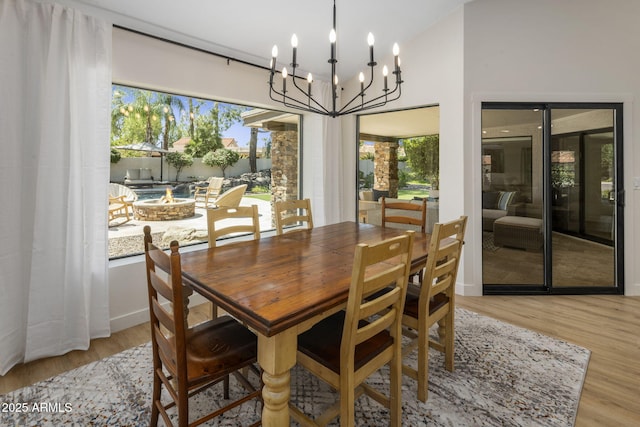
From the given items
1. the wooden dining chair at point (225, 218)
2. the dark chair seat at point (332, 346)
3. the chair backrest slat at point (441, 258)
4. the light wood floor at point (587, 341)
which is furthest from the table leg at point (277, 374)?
the light wood floor at point (587, 341)

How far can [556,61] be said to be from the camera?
3.48 meters

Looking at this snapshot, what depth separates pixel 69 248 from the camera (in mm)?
2416

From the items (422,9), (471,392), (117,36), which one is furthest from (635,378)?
(117,36)

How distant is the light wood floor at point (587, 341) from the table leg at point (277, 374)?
164 centimetres

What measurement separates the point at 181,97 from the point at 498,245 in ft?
12.6

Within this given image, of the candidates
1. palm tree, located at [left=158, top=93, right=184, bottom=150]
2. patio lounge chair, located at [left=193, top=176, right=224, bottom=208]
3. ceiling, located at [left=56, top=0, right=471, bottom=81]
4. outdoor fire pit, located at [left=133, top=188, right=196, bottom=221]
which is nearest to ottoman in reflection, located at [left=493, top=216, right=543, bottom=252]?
ceiling, located at [left=56, top=0, right=471, bottom=81]

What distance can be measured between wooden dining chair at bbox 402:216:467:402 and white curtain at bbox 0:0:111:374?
2.37m

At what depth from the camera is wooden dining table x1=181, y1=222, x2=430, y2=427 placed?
4.23 ft

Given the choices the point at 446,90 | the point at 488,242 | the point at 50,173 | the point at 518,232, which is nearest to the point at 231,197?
the point at 50,173

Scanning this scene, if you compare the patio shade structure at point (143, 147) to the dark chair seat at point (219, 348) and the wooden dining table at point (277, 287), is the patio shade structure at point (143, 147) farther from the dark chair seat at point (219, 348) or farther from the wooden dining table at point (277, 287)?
the dark chair seat at point (219, 348)

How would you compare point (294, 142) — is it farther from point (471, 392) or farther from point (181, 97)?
point (471, 392)

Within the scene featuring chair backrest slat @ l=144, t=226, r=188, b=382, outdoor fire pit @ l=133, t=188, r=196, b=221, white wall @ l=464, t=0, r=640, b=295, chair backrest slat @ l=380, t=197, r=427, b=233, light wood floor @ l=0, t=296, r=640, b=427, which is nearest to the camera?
chair backrest slat @ l=144, t=226, r=188, b=382

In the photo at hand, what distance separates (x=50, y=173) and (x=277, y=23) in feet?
7.63

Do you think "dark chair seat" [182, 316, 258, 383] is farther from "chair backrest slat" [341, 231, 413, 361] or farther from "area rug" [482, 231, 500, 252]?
"area rug" [482, 231, 500, 252]
